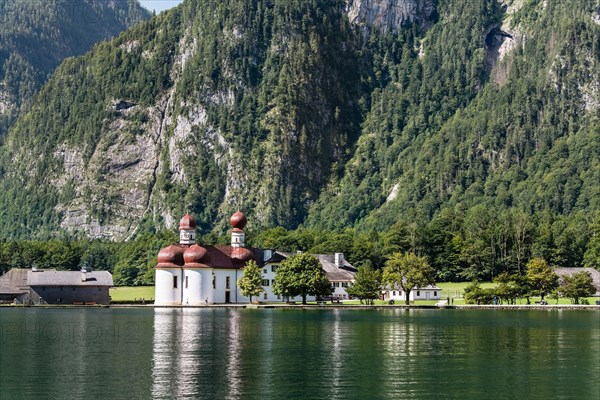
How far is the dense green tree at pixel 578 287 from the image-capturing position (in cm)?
17900

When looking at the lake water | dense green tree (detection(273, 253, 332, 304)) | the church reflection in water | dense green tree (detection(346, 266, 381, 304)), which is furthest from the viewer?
dense green tree (detection(346, 266, 381, 304))

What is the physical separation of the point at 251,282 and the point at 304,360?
11389 cm

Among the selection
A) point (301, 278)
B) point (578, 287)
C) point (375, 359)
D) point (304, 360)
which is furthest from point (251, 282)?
point (375, 359)

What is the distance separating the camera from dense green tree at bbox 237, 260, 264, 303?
198 meters

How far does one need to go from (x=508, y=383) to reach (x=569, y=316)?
74.9m

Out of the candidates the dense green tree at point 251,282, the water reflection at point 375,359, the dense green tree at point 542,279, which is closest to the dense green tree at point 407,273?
the dense green tree at point 542,279

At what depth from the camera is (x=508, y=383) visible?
70.6 meters

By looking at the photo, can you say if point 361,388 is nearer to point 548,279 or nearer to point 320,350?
point 320,350

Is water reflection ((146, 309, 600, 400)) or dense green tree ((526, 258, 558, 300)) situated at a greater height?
dense green tree ((526, 258, 558, 300))

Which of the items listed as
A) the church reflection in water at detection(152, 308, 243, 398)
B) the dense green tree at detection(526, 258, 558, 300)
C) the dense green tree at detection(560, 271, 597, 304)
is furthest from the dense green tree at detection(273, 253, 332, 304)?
the church reflection in water at detection(152, 308, 243, 398)

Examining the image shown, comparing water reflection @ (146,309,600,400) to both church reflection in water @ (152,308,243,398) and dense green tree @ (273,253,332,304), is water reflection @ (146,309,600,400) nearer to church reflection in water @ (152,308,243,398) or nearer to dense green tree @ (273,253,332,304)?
church reflection in water @ (152,308,243,398)

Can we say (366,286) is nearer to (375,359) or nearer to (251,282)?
(251,282)

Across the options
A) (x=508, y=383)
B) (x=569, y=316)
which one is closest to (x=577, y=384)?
(x=508, y=383)

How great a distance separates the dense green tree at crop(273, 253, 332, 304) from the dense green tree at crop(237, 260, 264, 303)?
34.9 ft
